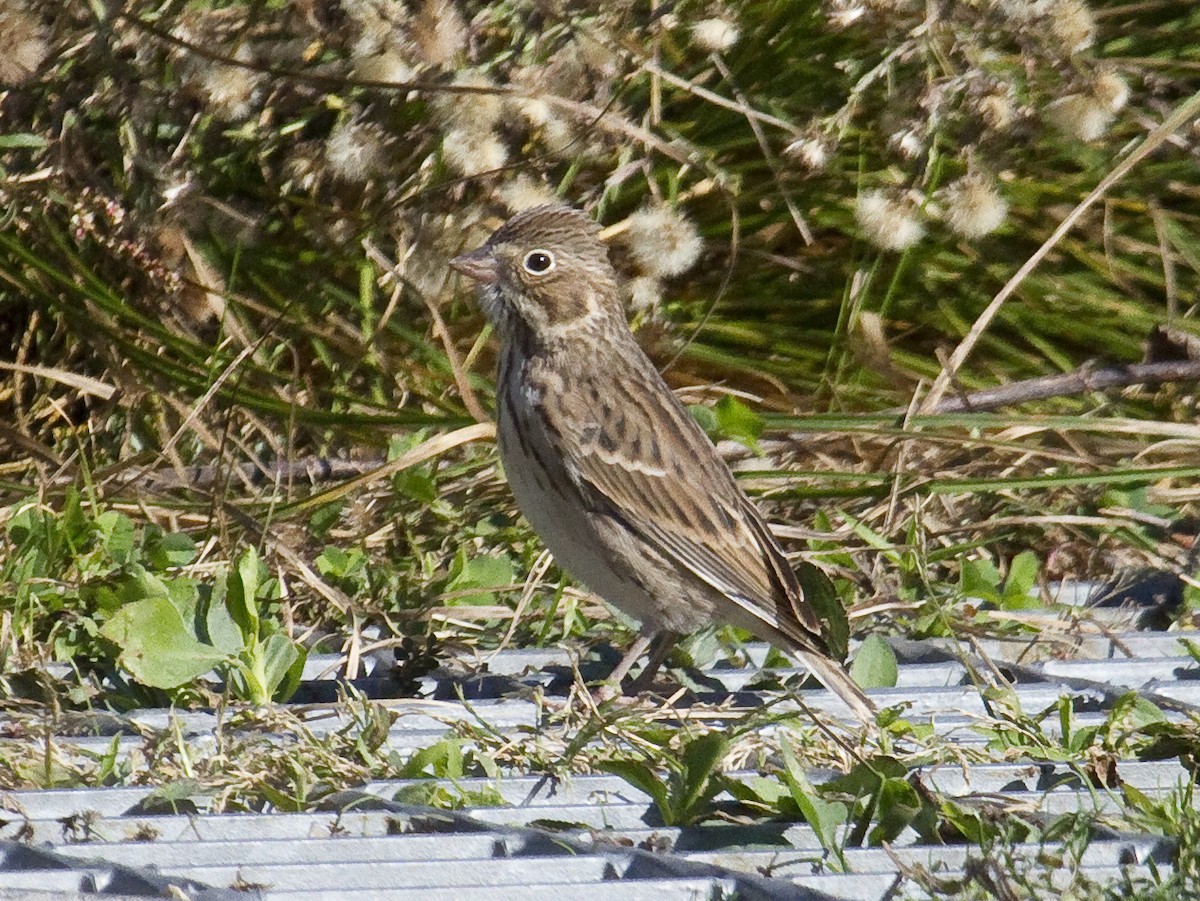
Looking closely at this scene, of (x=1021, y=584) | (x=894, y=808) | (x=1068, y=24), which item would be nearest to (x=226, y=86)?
(x=1068, y=24)

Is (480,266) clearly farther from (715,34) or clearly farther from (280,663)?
(280,663)

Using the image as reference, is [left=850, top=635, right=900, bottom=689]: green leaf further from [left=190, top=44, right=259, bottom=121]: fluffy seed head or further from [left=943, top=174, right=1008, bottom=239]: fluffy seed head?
[left=190, top=44, right=259, bottom=121]: fluffy seed head

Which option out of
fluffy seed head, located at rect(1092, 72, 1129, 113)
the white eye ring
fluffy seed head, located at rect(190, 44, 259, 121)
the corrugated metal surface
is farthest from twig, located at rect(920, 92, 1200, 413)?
fluffy seed head, located at rect(190, 44, 259, 121)

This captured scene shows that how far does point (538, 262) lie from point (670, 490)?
0.71 m

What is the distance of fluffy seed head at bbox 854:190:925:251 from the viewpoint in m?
4.74

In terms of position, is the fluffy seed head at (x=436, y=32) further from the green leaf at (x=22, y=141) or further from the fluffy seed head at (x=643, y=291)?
the green leaf at (x=22, y=141)

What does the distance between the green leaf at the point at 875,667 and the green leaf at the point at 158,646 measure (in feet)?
4.14

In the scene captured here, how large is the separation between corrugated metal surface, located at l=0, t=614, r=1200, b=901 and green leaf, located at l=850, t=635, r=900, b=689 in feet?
0.92

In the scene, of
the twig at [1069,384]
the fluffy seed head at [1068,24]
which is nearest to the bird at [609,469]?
the twig at [1069,384]

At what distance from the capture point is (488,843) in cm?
237

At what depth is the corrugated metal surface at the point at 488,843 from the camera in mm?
2152

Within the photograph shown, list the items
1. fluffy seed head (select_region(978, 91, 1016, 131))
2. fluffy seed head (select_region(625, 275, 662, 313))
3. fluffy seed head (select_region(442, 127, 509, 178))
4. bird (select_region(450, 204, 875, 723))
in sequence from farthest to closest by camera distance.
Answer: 1. fluffy seed head (select_region(625, 275, 662, 313))
2. fluffy seed head (select_region(442, 127, 509, 178))
3. fluffy seed head (select_region(978, 91, 1016, 131))
4. bird (select_region(450, 204, 875, 723))

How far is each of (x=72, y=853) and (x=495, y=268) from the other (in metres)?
2.36

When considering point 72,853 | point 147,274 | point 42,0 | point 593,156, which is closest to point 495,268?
point 593,156
